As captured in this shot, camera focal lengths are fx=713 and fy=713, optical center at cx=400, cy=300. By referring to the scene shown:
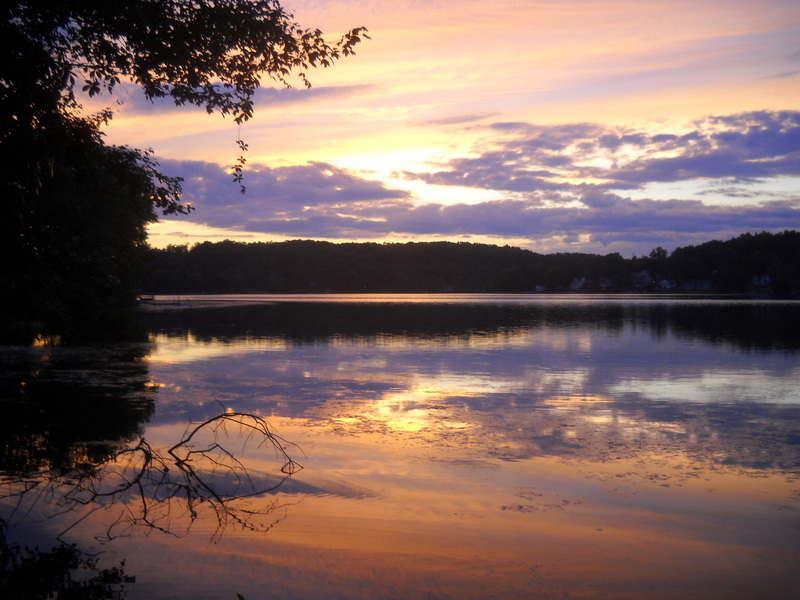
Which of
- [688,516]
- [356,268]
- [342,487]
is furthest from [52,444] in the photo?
[356,268]

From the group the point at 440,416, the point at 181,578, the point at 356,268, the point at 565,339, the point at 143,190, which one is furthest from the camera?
the point at 356,268

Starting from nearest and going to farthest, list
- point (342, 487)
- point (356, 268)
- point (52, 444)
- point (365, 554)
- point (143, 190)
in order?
point (365, 554) < point (342, 487) < point (52, 444) < point (143, 190) < point (356, 268)

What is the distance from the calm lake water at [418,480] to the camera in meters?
6.08

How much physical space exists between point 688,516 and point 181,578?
5072 millimetres

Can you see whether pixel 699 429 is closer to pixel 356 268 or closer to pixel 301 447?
pixel 301 447

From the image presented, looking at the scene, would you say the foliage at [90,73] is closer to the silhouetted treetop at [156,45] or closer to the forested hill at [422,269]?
the silhouetted treetop at [156,45]

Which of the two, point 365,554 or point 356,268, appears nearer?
point 365,554

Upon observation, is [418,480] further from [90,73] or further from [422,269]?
[422,269]

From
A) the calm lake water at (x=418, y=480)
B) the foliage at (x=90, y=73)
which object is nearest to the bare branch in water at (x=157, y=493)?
the calm lake water at (x=418, y=480)

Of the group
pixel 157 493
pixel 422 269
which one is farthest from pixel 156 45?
pixel 422 269

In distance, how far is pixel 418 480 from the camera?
877 cm

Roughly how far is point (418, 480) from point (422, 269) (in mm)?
144949

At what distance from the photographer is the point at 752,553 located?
652 cm

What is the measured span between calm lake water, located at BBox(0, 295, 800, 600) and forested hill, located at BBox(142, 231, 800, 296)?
126272mm
